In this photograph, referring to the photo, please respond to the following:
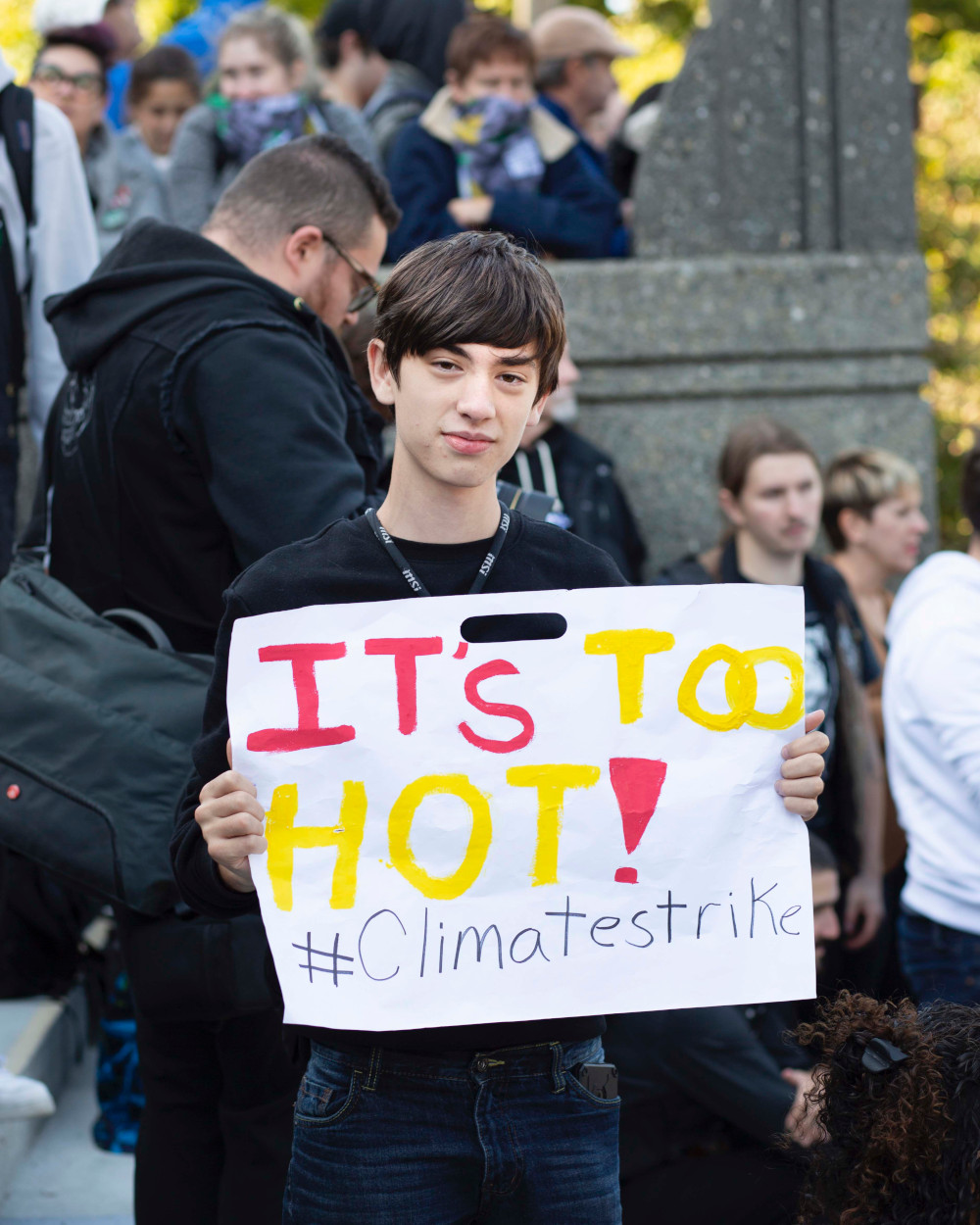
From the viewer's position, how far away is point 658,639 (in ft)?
6.22

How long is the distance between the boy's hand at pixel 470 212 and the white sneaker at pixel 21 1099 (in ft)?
10.6

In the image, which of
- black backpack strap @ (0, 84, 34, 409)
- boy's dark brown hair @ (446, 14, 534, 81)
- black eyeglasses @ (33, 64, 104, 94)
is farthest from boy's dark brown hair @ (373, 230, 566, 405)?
black eyeglasses @ (33, 64, 104, 94)

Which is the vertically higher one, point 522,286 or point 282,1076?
point 522,286

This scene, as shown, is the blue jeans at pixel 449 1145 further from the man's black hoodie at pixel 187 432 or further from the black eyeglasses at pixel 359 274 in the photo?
the black eyeglasses at pixel 359 274

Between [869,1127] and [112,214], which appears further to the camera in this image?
[112,214]

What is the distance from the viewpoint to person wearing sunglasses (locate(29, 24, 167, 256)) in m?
5.17

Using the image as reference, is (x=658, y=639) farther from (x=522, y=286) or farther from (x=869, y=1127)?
(x=869, y=1127)

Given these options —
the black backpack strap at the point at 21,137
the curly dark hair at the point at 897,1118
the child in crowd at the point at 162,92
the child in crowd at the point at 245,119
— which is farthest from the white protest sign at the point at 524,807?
the child in crowd at the point at 162,92

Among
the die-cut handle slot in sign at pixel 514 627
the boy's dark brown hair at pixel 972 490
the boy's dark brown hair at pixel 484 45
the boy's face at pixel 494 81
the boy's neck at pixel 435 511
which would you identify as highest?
the boy's dark brown hair at pixel 484 45

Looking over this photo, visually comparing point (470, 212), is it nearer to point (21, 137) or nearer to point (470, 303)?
point (21, 137)

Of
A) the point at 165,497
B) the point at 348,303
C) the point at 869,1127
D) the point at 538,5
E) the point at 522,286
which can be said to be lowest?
the point at 869,1127

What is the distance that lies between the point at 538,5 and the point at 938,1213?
902cm

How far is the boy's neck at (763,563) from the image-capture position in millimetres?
4426

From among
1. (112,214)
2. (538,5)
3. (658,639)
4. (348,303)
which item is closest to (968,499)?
(348,303)
